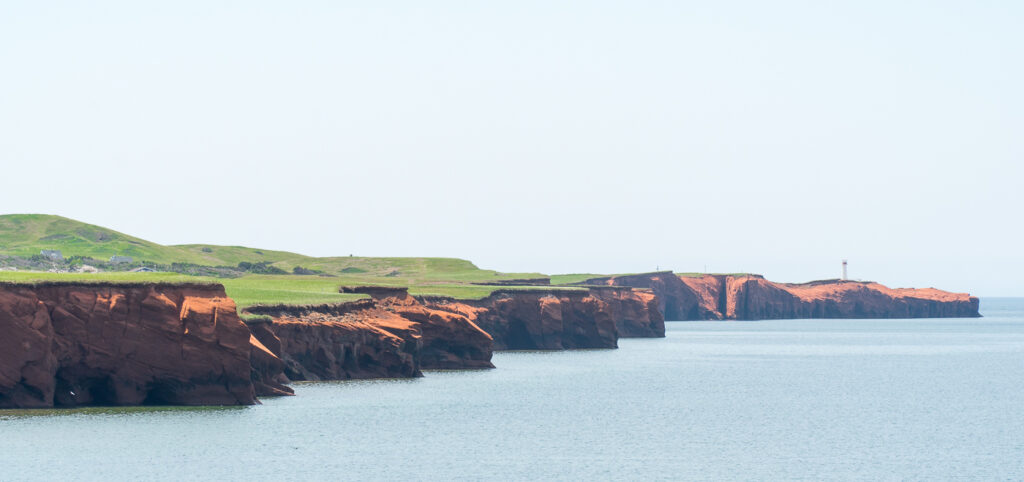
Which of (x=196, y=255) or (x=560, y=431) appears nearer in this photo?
(x=560, y=431)

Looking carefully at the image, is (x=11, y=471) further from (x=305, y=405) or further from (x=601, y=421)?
(x=601, y=421)

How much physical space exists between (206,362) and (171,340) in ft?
6.64

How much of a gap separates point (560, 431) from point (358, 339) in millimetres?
27536

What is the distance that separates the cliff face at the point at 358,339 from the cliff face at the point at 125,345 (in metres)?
10.7

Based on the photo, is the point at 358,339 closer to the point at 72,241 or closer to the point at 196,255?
the point at 72,241

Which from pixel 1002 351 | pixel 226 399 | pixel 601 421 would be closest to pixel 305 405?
pixel 226 399

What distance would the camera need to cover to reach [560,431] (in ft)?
189

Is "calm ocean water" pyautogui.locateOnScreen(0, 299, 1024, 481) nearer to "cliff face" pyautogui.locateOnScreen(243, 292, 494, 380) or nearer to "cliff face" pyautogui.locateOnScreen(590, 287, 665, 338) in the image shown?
"cliff face" pyautogui.locateOnScreen(243, 292, 494, 380)

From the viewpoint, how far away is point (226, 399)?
61562 millimetres

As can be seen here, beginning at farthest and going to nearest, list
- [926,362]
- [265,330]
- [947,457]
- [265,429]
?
[926,362] < [265,330] < [265,429] < [947,457]

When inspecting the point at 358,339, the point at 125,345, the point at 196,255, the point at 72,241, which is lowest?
the point at 125,345

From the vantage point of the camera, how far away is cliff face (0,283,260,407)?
189ft

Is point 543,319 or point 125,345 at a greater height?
point 543,319

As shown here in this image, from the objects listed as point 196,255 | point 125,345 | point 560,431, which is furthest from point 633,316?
point 125,345
